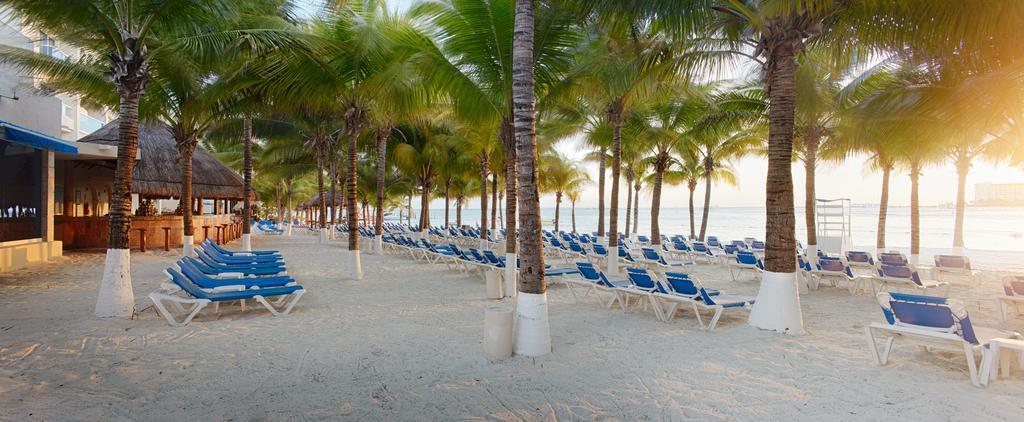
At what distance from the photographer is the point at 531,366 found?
445cm

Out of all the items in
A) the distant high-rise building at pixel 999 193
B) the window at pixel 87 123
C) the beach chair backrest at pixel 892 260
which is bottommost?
the beach chair backrest at pixel 892 260

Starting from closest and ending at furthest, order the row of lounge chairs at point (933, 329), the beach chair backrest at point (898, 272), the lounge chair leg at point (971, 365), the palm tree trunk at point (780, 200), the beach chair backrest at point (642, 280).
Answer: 1. the lounge chair leg at point (971, 365)
2. the row of lounge chairs at point (933, 329)
3. the palm tree trunk at point (780, 200)
4. the beach chair backrest at point (642, 280)
5. the beach chair backrest at point (898, 272)

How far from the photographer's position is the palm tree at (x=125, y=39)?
19.9ft

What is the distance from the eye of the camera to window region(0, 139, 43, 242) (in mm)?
11789

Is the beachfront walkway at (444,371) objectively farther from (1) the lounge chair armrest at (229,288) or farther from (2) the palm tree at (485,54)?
(2) the palm tree at (485,54)

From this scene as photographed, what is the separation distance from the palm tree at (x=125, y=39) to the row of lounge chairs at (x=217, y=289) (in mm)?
545

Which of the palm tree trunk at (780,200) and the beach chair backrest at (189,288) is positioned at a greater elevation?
the palm tree trunk at (780,200)

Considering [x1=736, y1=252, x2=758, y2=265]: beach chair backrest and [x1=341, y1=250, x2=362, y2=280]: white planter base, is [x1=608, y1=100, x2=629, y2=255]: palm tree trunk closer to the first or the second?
[x1=736, y1=252, x2=758, y2=265]: beach chair backrest

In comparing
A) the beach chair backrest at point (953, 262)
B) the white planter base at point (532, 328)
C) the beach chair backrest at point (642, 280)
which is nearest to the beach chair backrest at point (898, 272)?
the beach chair backrest at point (953, 262)

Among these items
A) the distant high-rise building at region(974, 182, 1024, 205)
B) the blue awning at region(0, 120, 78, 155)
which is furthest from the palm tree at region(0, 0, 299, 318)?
the distant high-rise building at region(974, 182, 1024, 205)

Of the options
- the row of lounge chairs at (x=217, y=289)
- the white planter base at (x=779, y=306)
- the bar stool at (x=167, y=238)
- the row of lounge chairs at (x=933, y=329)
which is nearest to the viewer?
the row of lounge chairs at (x=933, y=329)

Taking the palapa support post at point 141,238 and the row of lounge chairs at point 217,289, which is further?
the palapa support post at point 141,238

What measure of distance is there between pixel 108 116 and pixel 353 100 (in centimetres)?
2883

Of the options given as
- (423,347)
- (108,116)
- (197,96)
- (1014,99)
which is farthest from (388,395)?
(108,116)
